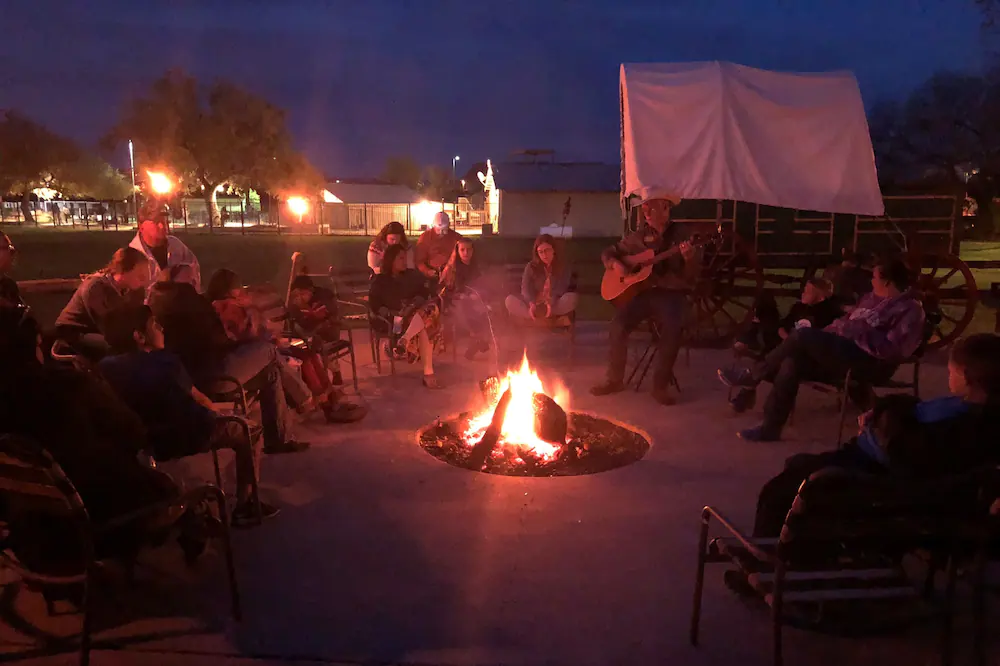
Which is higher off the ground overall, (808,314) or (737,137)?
(737,137)

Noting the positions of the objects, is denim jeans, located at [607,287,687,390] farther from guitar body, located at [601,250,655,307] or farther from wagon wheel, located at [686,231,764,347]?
wagon wheel, located at [686,231,764,347]

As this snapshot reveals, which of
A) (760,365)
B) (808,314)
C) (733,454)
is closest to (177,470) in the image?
(733,454)

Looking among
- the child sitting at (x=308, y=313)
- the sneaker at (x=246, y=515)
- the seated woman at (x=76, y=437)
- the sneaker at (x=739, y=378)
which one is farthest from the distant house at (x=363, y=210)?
the seated woman at (x=76, y=437)

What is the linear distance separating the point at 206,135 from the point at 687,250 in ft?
137

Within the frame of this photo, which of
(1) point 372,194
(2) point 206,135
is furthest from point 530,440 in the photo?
(1) point 372,194

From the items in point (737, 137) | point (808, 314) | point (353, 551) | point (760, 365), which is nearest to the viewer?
point (353, 551)

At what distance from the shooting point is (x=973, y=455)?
239cm

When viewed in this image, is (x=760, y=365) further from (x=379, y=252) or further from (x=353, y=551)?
(x=379, y=252)

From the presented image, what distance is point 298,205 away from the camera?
4747cm

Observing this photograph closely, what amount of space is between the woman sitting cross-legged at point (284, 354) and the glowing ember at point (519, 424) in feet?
3.09

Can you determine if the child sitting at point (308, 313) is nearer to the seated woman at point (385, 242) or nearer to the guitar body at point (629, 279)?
the seated woman at point (385, 242)

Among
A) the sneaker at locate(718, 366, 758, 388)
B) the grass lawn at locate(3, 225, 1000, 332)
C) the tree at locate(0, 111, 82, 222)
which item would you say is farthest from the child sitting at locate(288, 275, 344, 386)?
the tree at locate(0, 111, 82, 222)

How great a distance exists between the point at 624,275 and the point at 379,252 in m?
2.60

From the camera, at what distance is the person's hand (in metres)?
5.92
